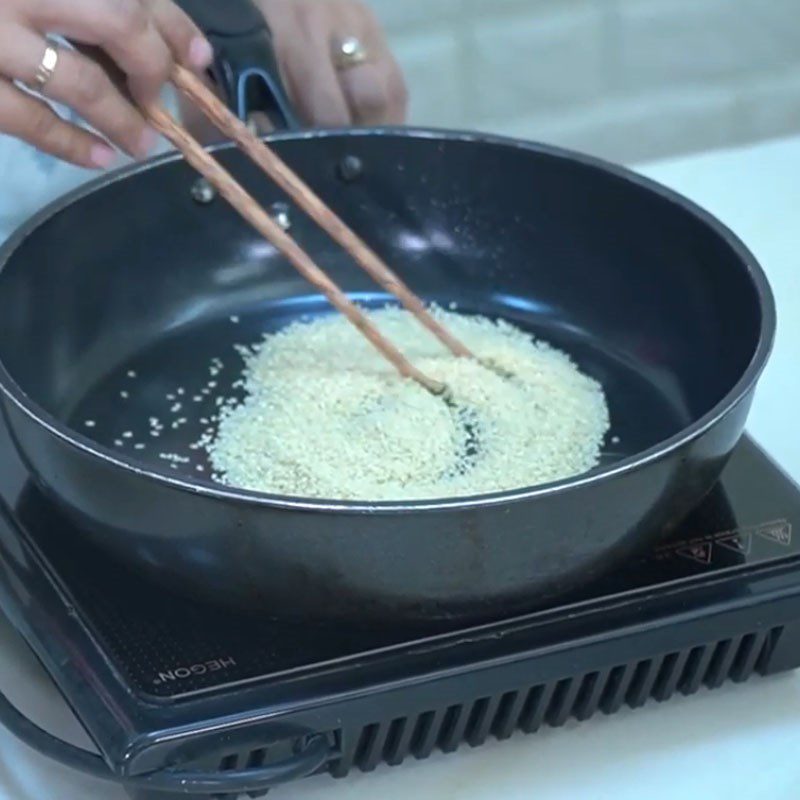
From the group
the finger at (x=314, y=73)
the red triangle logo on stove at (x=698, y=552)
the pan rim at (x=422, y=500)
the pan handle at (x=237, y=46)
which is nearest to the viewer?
the pan rim at (x=422, y=500)

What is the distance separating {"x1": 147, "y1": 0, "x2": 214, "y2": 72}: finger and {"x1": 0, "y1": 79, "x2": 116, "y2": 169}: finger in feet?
0.21

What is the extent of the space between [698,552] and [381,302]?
0.33 metres

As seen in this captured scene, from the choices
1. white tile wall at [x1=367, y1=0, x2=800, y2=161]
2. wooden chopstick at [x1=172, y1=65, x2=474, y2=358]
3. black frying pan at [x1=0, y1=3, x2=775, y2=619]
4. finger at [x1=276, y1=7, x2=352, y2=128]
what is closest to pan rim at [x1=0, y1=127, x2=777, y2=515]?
black frying pan at [x1=0, y1=3, x2=775, y2=619]

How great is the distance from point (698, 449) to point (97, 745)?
262 mm

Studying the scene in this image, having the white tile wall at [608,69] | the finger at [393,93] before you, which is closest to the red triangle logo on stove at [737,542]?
the finger at [393,93]

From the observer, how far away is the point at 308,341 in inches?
33.1

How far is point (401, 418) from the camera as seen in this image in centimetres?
75

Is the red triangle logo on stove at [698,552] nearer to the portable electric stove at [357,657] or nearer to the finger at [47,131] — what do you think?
the portable electric stove at [357,657]

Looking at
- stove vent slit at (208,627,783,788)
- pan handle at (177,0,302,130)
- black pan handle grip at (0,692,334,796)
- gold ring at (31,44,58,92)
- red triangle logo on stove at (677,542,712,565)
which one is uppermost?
gold ring at (31,44,58,92)

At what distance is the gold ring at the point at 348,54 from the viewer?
96cm

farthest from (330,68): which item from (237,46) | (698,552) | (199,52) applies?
(698,552)

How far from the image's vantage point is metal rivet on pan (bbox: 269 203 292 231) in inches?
36.1

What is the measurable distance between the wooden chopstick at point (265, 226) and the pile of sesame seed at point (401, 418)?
13 millimetres

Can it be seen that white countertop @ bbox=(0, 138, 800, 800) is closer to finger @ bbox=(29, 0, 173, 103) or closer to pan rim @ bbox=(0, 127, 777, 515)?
pan rim @ bbox=(0, 127, 777, 515)
